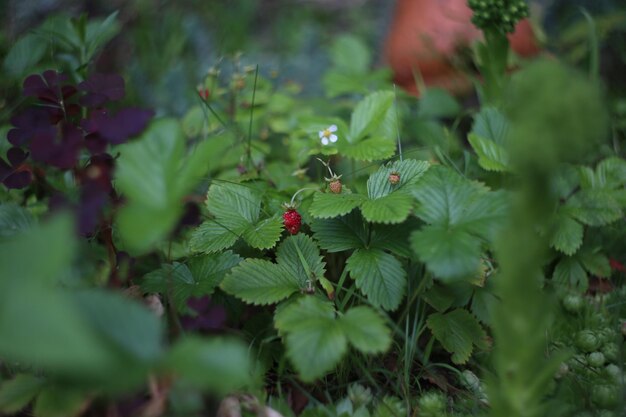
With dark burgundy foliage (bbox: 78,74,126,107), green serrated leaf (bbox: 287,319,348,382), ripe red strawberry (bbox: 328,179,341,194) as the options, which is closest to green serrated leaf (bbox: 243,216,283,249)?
ripe red strawberry (bbox: 328,179,341,194)

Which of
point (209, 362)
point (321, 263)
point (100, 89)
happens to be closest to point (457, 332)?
point (321, 263)

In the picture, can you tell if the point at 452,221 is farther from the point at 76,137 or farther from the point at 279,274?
the point at 76,137

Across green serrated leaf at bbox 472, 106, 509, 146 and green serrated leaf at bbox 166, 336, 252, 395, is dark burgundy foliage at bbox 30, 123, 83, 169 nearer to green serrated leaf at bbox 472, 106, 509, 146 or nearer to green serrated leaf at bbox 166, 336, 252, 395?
green serrated leaf at bbox 166, 336, 252, 395

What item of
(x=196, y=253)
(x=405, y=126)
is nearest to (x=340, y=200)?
(x=196, y=253)

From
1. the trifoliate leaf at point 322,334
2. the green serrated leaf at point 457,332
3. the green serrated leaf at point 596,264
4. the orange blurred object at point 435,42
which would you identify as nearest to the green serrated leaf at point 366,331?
the trifoliate leaf at point 322,334

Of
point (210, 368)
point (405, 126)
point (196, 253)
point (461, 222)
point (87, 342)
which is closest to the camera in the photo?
point (87, 342)

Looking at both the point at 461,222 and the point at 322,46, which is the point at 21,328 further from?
the point at 322,46

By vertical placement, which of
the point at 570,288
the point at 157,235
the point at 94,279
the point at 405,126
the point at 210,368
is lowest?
the point at 570,288
